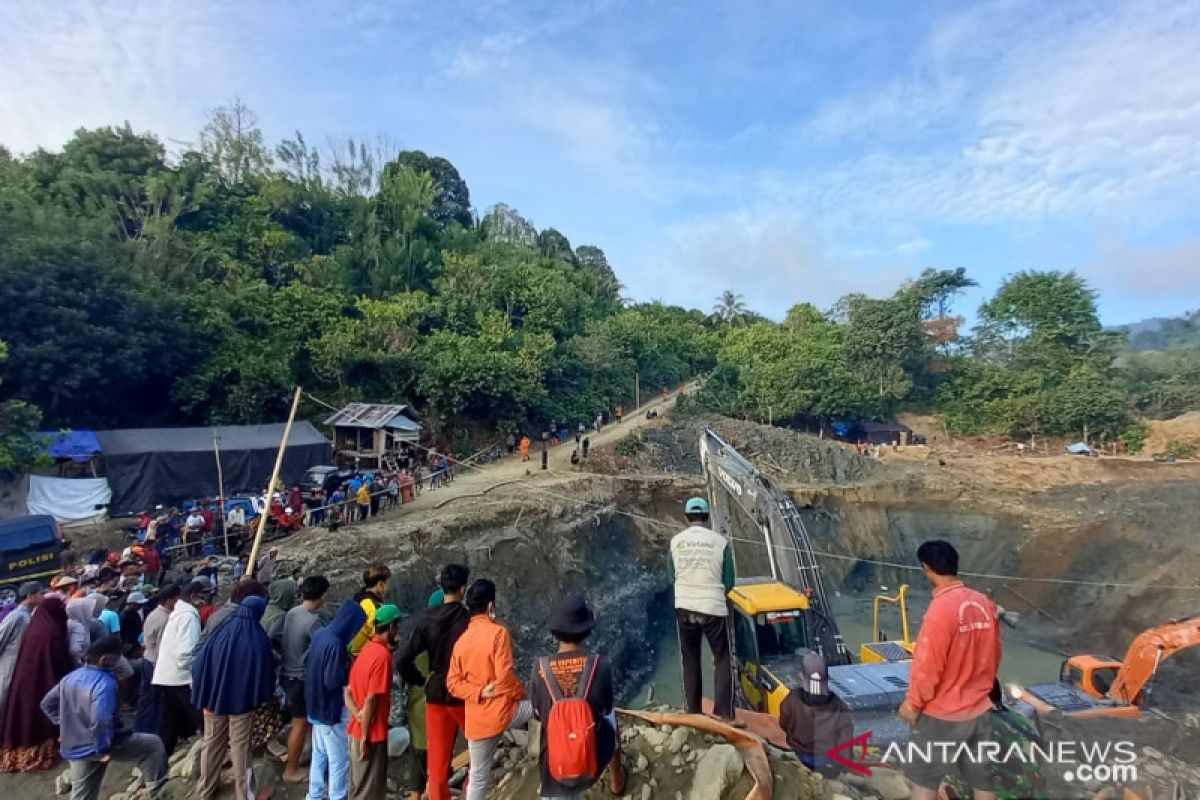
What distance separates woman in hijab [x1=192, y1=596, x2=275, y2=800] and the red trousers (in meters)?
1.39

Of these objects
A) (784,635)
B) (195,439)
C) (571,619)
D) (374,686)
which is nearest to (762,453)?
(784,635)

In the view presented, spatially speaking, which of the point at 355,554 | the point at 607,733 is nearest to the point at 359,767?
the point at 607,733

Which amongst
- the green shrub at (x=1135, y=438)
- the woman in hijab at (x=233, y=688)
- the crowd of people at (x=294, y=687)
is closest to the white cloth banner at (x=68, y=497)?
the crowd of people at (x=294, y=687)

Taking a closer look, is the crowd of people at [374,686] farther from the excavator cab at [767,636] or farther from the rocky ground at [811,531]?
the excavator cab at [767,636]

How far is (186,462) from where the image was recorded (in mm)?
17438

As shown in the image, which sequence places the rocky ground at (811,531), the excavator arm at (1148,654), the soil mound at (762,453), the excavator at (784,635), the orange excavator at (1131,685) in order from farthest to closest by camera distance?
the soil mound at (762,453) → the excavator arm at (1148,654) → the orange excavator at (1131,685) → the excavator at (784,635) → the rocky ground at (811,531)

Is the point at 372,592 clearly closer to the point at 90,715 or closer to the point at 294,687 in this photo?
the point at 294,687

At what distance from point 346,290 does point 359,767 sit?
1301 inches

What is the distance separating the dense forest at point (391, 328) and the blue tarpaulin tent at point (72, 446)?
79cm

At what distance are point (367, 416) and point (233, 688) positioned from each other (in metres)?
20.4

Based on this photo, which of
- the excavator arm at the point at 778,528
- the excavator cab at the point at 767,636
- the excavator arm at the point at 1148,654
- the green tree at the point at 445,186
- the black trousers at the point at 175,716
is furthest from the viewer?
the green tree at the point at 445,186

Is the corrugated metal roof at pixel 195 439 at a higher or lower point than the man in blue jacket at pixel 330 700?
higher

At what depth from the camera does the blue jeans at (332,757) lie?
448 centimetres


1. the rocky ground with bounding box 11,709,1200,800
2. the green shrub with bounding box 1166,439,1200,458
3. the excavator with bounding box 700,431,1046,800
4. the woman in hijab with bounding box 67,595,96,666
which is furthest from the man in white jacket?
the green shrub with bounding box 1166,439,1200,458
